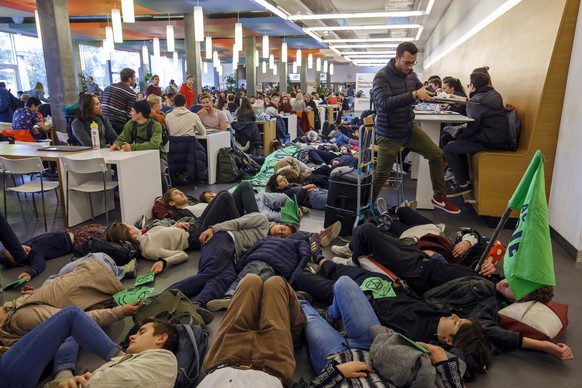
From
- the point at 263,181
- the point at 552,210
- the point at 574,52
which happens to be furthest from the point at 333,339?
the point at 263,181

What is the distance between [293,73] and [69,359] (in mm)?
27044

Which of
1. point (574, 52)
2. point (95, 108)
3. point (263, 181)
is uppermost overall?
point (574, 52)

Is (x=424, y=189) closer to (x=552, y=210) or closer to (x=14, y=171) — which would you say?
(x=552, y=210)

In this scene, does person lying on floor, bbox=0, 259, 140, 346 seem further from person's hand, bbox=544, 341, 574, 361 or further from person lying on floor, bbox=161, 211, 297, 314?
person's hand, bbox=544, 341, 574, 361

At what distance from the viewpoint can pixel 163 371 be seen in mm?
1717

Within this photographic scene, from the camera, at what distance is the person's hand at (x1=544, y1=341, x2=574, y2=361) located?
212 cm

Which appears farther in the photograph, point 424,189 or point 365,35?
point 365,35

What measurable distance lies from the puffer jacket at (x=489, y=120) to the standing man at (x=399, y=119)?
0.53 metres

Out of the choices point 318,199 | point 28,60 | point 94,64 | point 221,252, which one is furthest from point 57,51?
point 94,64

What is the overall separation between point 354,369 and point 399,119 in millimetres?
2797

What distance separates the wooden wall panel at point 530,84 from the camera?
12.0 feet

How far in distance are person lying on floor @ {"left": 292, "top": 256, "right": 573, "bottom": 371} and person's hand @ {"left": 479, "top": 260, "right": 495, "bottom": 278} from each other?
0.19 metres

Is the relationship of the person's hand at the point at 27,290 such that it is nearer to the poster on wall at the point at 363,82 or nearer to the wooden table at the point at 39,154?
the wooden table at the point at 39,154

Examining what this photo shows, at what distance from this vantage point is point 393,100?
3844 millimetres
